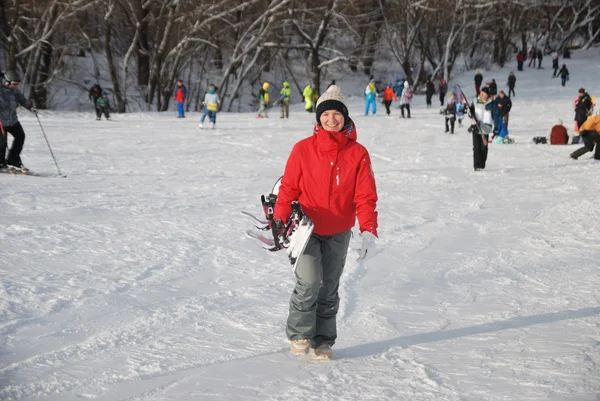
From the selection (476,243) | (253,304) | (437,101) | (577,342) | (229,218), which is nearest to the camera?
(577,342)

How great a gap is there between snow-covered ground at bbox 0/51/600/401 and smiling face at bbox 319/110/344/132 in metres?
1.27

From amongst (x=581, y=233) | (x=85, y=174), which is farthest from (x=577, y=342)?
(x=85, y=174)

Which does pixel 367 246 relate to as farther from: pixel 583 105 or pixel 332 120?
pixel 583 105

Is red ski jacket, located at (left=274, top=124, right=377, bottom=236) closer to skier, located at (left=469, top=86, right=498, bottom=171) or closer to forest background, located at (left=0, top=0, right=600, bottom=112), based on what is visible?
skier, located at (left=469, top=86, right=498, bottom=171)

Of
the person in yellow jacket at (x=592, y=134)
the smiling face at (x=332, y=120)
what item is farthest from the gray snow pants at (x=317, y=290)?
the person in yellow jacket at (x=592, y=134)

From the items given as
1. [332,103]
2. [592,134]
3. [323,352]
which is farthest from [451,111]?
[323,352]

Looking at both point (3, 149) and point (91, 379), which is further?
point (3, 149)

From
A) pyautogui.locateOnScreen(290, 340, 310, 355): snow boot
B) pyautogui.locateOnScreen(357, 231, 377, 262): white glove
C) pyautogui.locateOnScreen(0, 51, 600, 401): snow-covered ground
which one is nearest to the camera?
pyautogui.locateOnScreen(0, 51, 600, 401): snow-covered ground

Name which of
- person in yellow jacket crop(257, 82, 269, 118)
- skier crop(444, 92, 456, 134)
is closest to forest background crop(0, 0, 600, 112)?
person in yellow jacket crop(257, 82, 269, 118)

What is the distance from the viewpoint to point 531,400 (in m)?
3.28

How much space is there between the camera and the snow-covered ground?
11.4 feet

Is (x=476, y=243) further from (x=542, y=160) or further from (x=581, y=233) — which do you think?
(x=542, y=160)

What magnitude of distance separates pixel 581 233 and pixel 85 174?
730 cm

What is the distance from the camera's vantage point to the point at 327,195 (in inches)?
143
